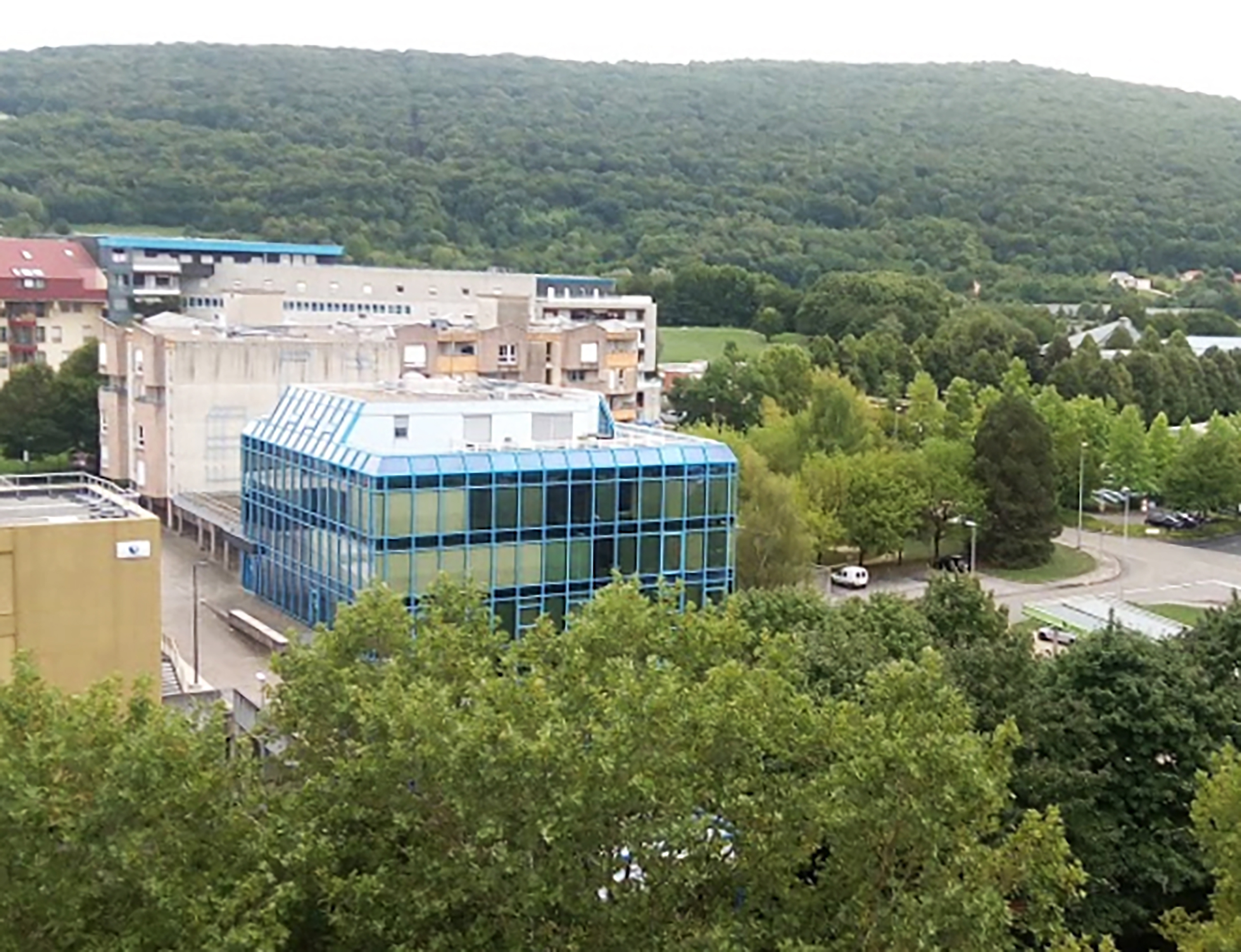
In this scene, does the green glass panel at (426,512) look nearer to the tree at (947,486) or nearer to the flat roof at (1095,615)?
the flat roof at (1095,615)

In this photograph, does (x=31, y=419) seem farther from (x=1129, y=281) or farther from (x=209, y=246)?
(x=1129, y=281)

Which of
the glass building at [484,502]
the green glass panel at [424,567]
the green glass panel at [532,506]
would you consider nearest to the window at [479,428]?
the glass building at [484,502]

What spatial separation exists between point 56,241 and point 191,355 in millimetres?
29493

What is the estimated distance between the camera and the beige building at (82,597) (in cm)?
2112

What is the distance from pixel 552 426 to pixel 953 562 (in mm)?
19034

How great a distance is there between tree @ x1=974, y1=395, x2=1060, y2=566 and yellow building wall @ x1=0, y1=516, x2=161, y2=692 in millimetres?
33382

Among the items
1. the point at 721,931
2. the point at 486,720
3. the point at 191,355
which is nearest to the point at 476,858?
the point at 486,720

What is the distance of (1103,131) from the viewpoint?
7352 inches

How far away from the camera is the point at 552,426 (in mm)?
35812

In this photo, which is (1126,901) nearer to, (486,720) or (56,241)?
(486,720)

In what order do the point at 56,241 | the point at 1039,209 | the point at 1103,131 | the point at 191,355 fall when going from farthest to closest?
the point at 1103,131, the point at 1039,209, the point at 56,241, the point at 191,355

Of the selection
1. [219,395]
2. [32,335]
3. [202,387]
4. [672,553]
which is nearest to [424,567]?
[672,553]

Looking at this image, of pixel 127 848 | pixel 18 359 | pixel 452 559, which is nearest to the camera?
pixel 127 848

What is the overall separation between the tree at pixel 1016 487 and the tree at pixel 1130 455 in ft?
29.9
